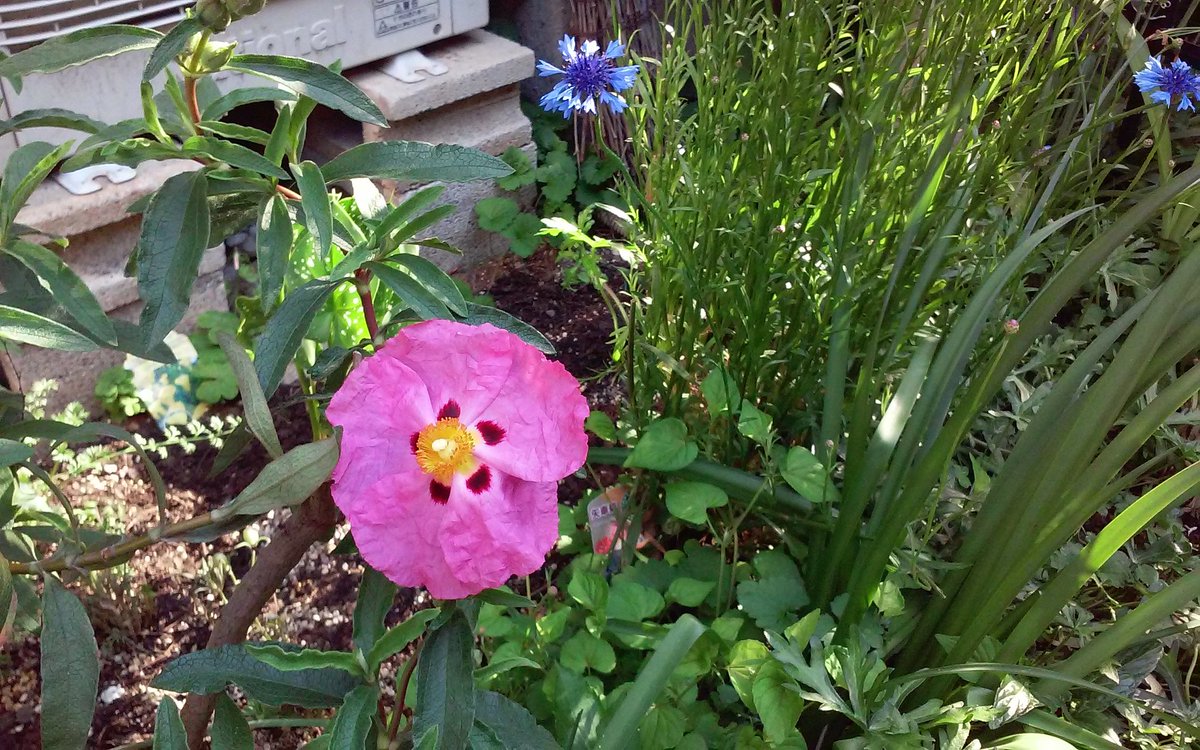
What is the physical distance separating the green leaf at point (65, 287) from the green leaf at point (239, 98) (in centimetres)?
17

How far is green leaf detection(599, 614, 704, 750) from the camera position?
89cm

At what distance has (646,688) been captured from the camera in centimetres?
90

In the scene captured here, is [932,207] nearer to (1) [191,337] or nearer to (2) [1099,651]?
(2) [1099,651]

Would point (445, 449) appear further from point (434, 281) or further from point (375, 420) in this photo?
point (434, 281)

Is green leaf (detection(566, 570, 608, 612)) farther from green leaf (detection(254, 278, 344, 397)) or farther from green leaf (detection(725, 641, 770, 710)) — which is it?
green leaf (detection(254, 278, 344, 397))

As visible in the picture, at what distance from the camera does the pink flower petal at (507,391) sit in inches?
25.5

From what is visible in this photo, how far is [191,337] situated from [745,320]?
1182 millimetres

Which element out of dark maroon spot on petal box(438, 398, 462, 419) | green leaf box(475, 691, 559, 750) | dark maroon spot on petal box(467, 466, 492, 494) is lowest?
green leaf box(475, 691, 559, 750)

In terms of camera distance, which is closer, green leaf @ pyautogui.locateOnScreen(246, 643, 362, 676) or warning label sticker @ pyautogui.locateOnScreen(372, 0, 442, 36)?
green leaf @ pyautogui.locateOnScreen(246, 643, 362, 676)

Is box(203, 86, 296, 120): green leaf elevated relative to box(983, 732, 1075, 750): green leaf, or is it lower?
elevated

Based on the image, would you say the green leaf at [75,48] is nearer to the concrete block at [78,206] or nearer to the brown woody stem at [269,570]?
the brown woody stem at [269,570]

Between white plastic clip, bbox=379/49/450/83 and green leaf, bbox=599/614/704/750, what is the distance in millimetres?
1612

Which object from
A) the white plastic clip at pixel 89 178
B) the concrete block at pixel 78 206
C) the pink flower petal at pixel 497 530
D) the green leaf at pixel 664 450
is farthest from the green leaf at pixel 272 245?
the white plastic clip at pixel 89 178

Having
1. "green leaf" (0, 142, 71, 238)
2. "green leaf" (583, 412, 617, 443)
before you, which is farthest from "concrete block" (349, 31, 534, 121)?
"green leaf" (0, 142, 71, 238)
